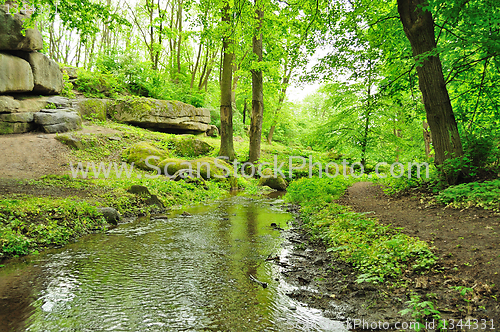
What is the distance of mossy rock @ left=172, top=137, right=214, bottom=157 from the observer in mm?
16953

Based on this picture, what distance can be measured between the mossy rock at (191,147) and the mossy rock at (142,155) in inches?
99.4

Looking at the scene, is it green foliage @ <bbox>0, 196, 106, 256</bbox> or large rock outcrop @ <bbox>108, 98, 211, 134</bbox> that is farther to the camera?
large rock outcrop @ <bbox>108, 98, 211, 134</bbox>

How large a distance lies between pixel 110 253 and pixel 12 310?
1878 millimetres

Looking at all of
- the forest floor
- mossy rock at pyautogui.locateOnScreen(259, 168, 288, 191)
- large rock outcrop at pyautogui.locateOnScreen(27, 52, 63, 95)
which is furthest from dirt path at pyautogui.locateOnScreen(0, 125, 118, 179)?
the forest floor

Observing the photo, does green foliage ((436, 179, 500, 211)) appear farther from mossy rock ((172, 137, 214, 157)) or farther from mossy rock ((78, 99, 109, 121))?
mossy rock ((78, 99, 109, 121))

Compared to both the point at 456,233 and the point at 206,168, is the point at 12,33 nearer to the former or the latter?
the point at 206,168

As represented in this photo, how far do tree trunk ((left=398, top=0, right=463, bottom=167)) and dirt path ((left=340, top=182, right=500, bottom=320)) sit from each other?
144cm

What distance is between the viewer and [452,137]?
6.47 meters

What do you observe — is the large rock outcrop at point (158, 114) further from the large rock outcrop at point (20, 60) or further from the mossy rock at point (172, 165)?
the mossy rock at point (172, 165)

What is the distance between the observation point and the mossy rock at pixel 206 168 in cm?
1298

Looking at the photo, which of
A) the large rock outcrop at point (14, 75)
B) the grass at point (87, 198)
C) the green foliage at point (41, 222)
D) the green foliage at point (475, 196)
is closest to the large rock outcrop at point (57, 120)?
the grass at point (87, 198)

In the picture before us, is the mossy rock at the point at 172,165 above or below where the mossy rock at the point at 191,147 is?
below

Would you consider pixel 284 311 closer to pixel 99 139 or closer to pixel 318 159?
pixel 99 139

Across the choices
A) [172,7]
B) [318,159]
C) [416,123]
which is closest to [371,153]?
[318,159]
